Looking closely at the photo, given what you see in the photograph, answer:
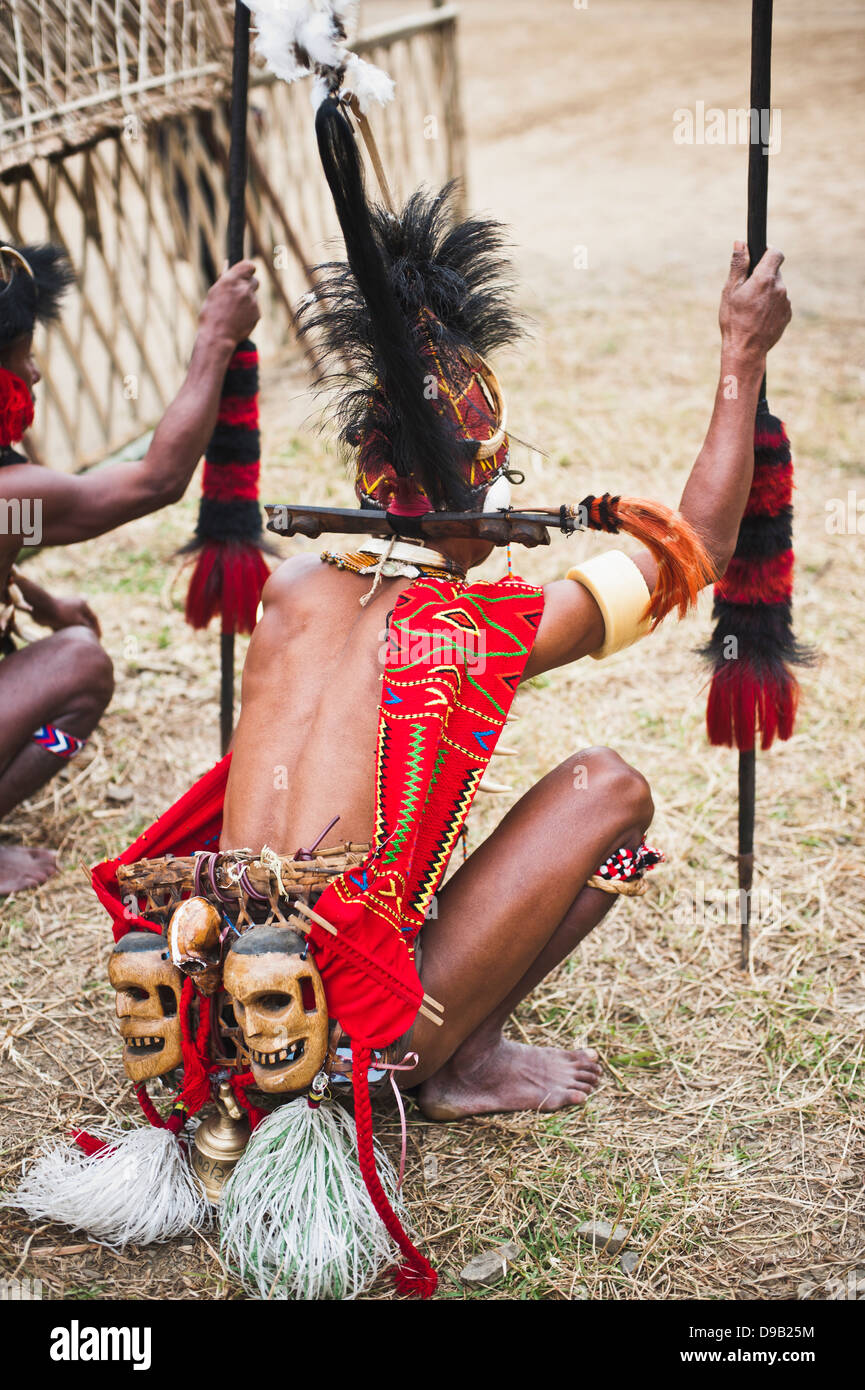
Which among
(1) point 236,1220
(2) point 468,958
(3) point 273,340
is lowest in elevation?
(1) point 236,1220

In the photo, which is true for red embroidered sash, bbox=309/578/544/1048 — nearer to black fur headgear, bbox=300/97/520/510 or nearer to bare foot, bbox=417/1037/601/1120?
black fur headgear, bbox=300/97/520/510

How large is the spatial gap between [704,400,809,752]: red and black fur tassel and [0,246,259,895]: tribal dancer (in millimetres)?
1239

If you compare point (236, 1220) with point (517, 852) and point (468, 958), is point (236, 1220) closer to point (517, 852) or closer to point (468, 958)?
point (468, 958)

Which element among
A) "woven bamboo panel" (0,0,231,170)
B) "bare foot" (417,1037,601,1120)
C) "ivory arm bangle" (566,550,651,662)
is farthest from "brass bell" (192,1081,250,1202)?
"woven bamboo panel" (0,0,231,170)

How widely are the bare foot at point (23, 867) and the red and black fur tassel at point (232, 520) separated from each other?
724mm

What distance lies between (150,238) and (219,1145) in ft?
15.9

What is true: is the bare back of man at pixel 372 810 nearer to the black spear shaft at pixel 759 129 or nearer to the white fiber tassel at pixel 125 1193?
the white fiber tassel at pixel 125 1193

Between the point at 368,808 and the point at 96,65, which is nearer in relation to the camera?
the point at 368,808

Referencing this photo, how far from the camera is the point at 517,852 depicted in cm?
218

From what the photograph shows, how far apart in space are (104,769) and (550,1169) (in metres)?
1.86

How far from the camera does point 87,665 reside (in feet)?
10.4

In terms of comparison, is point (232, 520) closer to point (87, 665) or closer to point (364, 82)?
point (87, 665)

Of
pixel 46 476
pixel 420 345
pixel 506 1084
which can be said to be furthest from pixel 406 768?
pixel 46 476
